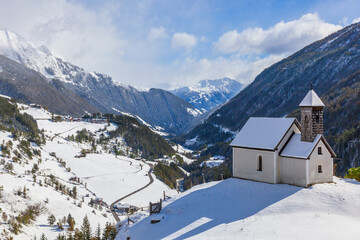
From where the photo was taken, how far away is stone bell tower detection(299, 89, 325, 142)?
1608 inches

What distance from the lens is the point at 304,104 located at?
42.0 metres

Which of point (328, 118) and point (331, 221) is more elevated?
point (328, 118)

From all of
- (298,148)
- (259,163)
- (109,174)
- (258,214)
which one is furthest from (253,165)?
(109,174)

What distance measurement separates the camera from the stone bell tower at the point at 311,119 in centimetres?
4084

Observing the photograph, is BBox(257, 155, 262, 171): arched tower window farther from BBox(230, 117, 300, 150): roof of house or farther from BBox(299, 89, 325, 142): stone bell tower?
BBox(299, 89, 325, 142): stone bell tower

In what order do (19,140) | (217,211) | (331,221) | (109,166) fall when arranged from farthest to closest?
(109,166), (19,140), (217,211), (331,221)

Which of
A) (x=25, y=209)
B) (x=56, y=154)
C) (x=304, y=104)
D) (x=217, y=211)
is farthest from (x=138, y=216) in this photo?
(x=56, y=154)

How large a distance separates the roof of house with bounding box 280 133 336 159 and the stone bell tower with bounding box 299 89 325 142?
726mm

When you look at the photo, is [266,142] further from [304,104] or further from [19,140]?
[19,140]

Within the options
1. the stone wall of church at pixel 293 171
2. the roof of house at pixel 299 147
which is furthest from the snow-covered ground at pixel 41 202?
the roof of house at pixel 299 147

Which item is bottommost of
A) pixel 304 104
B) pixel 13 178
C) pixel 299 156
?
pixel 13 178

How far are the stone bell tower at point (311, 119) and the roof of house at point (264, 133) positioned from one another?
213 cm

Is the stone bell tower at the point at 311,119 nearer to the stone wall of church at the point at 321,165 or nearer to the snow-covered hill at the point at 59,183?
the stone wall of church at the point at 321,165

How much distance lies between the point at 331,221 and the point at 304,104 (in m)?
17.7
